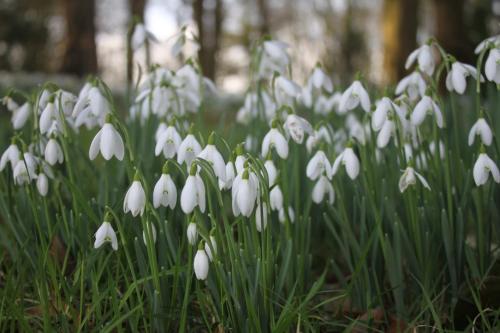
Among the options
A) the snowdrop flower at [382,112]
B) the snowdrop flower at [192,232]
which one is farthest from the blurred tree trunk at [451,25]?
the snowdrop flower at [192,232]

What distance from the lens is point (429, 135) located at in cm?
226

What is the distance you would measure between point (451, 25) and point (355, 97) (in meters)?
7.66

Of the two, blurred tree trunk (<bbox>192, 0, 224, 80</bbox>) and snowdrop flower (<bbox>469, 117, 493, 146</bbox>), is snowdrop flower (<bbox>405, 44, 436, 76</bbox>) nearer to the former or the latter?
snowdrop flower (<bbox>469, 117, 493, 146</bbox>)

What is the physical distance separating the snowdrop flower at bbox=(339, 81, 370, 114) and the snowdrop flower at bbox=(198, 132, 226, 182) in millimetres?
535

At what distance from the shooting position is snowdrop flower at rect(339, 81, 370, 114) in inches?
69.1

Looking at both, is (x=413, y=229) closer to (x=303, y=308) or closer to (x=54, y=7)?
(x=303, y=308)

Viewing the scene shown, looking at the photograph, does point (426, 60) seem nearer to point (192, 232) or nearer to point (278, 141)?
point (278, 141)

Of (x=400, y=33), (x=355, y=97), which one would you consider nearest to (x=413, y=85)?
(x=355, y=97)

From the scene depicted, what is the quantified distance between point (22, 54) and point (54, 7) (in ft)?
6.84

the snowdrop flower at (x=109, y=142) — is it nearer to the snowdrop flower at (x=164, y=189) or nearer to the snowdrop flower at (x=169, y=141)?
the snowdrop flower at (x=164, y=189)

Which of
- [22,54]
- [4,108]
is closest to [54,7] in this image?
[22,54]

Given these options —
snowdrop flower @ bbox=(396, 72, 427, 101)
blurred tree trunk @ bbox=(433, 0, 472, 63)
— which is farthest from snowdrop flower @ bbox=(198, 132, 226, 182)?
blurred tree trunk @ bbox=(433, 0, 472, 63)

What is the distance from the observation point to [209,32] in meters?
18.1

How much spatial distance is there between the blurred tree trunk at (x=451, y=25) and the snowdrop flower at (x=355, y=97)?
7.42 meters
